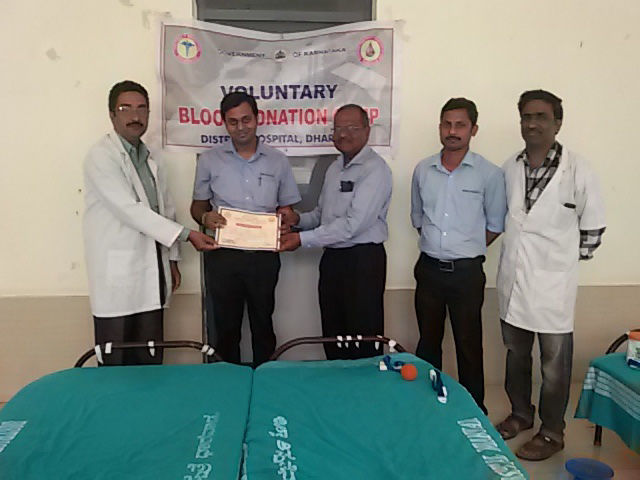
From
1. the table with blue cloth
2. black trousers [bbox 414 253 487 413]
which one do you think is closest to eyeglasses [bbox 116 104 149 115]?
black trousers [bbox 414 253 487 413]

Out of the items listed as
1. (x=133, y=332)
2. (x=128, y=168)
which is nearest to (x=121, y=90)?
(x=128, y=168)

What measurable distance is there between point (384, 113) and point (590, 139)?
52.4 inches

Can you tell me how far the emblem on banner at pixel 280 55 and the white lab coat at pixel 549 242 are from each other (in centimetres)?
149

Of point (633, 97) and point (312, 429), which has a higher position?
point (633, 97)

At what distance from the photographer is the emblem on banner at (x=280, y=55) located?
3.15 metres

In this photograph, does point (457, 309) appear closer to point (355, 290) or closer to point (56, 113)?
point (355, 290)

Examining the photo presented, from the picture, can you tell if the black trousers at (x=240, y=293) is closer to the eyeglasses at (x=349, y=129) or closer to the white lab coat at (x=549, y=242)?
the eyeglasses at (x=349, y=129)

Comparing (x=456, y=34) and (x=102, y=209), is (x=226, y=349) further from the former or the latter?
(x=456, y=34)

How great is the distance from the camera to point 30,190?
3098mm

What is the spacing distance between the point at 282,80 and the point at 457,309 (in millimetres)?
1680

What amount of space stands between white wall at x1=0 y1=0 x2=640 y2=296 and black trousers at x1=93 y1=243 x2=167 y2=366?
451 mm

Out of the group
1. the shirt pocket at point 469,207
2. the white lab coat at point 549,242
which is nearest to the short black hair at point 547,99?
the white lab coat at point 549,242

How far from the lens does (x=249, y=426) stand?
1.83m

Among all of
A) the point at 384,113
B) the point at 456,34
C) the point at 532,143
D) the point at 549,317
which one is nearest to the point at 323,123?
the point at 384,113
